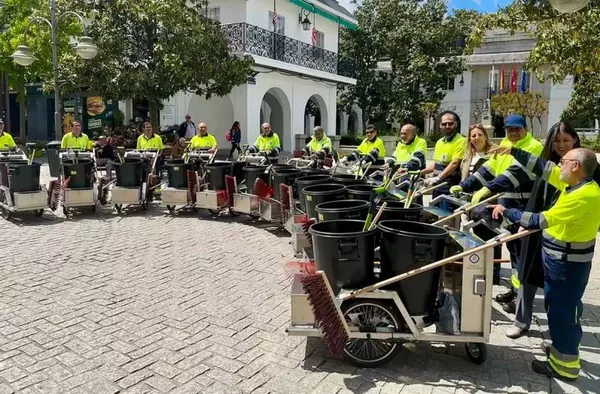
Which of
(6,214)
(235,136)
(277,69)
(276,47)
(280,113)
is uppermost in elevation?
(276,47)

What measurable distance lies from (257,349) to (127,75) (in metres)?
11.0

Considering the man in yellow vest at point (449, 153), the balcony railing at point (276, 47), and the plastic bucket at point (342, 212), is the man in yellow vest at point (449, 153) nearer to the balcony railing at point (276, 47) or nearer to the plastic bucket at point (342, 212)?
the plastic bucket at point (342, 212)

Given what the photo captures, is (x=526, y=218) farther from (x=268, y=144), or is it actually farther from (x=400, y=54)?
(x=400, y=54)

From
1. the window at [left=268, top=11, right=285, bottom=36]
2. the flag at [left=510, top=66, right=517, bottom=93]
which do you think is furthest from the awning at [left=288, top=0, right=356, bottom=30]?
the flag at [left=510, top=66, right=517, bottom=93]

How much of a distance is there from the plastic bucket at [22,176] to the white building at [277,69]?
9.60 metres

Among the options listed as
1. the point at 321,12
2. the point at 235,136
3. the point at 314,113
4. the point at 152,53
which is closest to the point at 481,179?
the point at 152,53

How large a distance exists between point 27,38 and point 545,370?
17753 millimetres

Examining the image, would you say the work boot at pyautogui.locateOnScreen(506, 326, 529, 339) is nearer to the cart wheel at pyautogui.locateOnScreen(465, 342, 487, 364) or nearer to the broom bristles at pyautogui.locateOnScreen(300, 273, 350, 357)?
the cart wheel at pyautogui.locateOnScreen(465, 342, 487, 364)

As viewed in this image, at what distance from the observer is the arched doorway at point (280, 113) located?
827 inches

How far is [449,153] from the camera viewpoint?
6.14 meters

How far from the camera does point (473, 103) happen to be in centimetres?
3475

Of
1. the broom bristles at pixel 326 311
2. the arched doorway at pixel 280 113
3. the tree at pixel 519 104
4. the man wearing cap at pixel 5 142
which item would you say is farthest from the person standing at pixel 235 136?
the tree at pixel 519 104

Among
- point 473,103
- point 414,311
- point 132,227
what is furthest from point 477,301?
point 473,103

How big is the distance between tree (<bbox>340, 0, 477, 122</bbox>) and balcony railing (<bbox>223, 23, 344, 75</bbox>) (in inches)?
233
